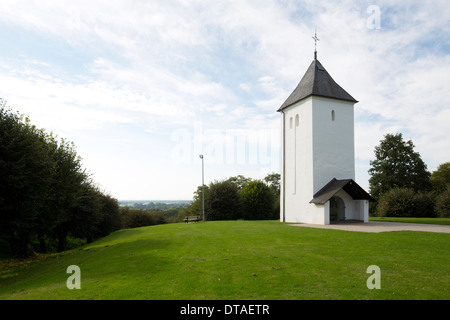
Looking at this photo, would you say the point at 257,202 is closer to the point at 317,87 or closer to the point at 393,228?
the point at 317,87

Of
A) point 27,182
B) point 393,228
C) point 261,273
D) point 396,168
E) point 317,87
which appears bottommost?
point 393,228

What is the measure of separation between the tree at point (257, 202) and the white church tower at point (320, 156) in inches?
724

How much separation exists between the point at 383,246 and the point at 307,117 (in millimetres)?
16114

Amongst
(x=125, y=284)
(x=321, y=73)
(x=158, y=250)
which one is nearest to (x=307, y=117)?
(x=321, y=73)

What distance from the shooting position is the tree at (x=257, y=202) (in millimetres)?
46531

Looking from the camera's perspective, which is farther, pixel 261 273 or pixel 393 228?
pixel 393 228

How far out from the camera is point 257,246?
40.3ft

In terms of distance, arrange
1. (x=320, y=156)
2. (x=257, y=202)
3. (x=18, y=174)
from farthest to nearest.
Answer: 1. (x=257, y=202)
2. (x=320, y=156)
3. (x=18, y=174)

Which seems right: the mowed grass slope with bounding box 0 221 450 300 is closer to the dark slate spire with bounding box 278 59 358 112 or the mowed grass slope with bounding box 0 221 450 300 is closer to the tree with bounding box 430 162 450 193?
the dark slate spire with bounding box 278 59 358 112

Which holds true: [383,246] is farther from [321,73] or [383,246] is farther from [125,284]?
[321,73]

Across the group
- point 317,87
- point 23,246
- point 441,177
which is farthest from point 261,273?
point 441,177

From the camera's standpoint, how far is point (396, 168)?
49.1 metres

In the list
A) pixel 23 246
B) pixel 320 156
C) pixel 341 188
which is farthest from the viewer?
pixel 320 156

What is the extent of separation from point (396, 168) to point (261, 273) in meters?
49.7
